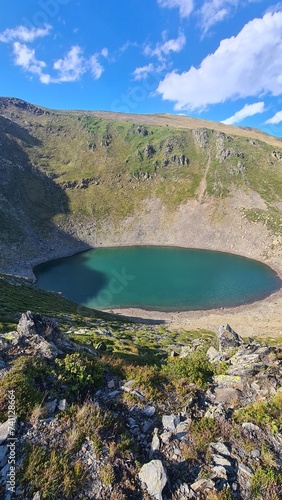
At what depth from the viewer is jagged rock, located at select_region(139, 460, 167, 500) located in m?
7.48

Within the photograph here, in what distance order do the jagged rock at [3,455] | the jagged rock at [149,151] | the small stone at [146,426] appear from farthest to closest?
1. the jagged rock at [149,151]
2. the small stone at [146,426]
3. the jagged rock at [3,455]

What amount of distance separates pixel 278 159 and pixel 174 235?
263ft

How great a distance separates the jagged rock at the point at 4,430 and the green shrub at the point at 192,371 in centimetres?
726

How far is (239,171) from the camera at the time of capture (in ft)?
456

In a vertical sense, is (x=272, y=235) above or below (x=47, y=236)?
above

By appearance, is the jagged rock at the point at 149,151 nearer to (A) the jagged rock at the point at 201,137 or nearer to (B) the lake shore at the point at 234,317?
(A) the jagged rock at the point at 201,137

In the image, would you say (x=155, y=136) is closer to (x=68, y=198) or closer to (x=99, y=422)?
(x=68, y=198)

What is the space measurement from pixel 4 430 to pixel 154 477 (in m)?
4.54

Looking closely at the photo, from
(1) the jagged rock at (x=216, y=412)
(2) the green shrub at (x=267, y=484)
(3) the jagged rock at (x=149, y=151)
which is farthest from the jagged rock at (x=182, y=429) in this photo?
(3) the jagged rock at (x=149, y=151)

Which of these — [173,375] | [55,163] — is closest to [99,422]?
[173,375]

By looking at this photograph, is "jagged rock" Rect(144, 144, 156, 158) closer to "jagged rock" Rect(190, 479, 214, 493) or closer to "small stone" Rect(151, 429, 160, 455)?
"small stone" Rect(151, 429, 160, 455)

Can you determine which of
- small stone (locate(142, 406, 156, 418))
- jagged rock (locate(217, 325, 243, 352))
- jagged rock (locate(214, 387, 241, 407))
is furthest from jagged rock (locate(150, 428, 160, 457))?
jagged rock (locate(217, 325, 243, 352))

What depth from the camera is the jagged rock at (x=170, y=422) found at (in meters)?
9.68

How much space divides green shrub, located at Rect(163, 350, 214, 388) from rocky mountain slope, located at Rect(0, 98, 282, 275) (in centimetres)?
7593
